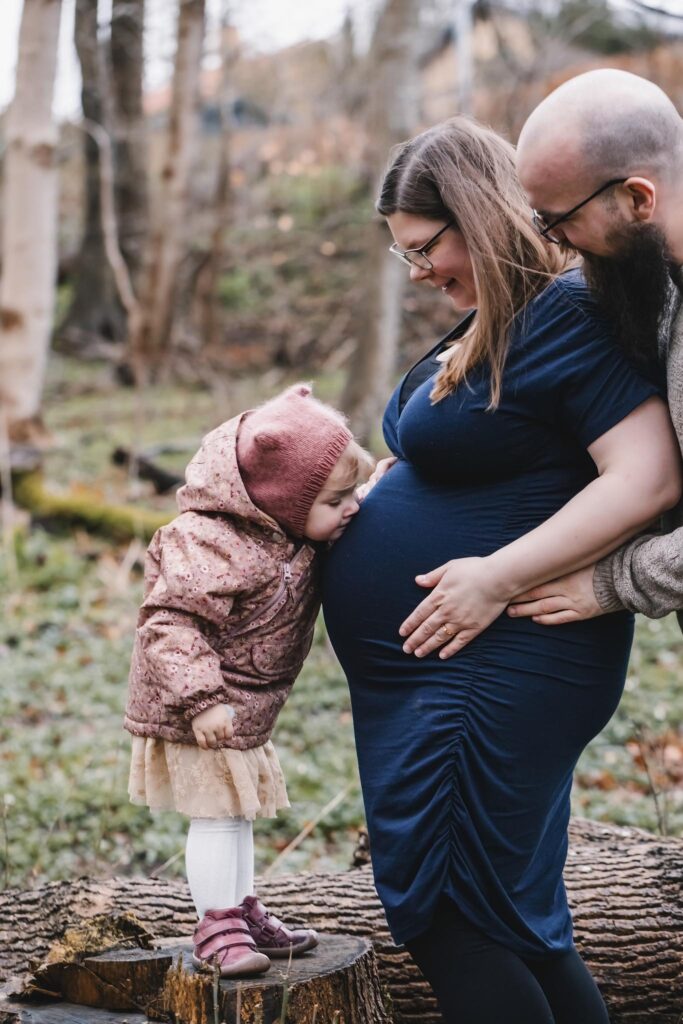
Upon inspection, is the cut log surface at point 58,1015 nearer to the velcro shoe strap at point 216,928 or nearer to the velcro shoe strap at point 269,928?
the velcro shoe strap at point 216,928

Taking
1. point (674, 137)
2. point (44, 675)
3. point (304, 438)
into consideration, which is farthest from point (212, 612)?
point (44, 675)

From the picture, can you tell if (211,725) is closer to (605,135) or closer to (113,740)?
(605,135)

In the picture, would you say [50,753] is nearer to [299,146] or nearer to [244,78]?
[299,146]

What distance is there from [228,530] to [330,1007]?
43.9 inches

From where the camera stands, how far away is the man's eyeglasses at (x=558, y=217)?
6.88 feet

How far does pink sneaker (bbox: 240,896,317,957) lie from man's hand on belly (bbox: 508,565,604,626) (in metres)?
1.02

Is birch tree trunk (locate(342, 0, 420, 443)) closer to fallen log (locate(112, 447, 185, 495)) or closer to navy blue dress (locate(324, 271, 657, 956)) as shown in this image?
fallen log (locate(112, 447, 185, 495))

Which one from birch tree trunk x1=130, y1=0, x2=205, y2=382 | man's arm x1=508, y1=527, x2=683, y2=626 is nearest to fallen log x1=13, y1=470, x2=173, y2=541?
birch tree trunk x1=130, y1=0, x2=205, y2=382

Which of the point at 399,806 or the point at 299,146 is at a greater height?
the point at 299,146

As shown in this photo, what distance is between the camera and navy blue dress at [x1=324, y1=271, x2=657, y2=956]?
7.43 ft

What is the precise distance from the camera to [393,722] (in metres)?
2.40

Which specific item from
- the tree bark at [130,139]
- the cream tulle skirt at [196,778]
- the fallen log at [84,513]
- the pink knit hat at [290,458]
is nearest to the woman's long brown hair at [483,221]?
the pink knit hat at [290,458]

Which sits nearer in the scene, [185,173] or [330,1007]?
[330,1007]

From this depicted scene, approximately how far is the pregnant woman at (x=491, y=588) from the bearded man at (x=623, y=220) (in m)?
0.06
